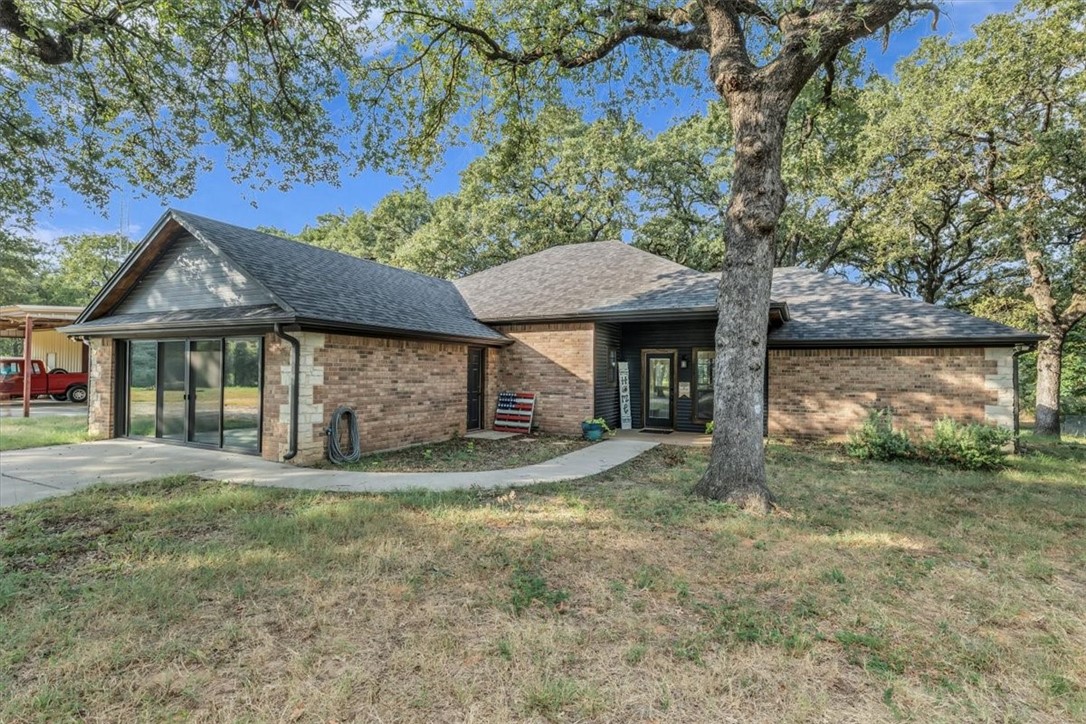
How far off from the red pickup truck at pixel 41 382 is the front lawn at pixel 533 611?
16.2 meters

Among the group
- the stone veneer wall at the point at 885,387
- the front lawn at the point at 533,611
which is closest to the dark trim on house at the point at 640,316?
the stone veneer wall at the point at 885,387

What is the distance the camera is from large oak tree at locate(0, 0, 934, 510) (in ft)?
20.2

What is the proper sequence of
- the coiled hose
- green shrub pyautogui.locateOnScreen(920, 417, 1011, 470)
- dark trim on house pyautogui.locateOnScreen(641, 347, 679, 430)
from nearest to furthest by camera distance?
the coiled hose
green shrub pyautogui.locateOnScreen(920, 417, 1011, 470)
dark trim on house pyautogui.locateOnScreen(641, 347, 679, 430)

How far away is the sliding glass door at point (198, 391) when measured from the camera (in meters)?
8.91

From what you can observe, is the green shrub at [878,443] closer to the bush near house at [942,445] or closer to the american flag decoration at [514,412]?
the bush near house at [942,445]

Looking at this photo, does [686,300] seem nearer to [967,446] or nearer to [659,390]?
[659,390]

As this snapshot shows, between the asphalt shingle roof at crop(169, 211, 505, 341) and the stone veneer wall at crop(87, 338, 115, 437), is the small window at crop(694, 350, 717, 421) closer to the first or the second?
the asphalt shingle roof at crop(169, 211, 505, 341)

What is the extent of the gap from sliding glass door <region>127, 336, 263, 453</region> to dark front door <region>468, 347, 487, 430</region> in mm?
4963

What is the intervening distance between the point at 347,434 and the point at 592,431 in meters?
5.38

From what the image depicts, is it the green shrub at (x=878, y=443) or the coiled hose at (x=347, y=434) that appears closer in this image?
the coiled hose at (x=347, y=434)

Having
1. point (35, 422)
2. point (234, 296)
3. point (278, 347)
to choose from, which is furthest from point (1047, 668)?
point (35, 422)

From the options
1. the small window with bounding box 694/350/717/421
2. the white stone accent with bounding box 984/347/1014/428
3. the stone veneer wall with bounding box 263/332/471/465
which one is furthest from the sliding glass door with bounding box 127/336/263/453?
the white stone accent with bounding box 984/347/1014/428

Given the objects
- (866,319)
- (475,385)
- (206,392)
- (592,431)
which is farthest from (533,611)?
(866,319)

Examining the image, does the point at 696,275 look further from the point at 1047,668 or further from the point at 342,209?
the point at 342,209
